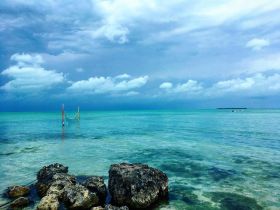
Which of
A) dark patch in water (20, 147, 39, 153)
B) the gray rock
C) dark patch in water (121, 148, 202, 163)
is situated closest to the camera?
the gray rock

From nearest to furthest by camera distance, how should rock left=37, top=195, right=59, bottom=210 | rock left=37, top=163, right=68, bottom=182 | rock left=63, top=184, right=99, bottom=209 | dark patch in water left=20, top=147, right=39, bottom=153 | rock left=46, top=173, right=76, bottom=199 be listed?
rock left=37, top=195, right=59, bottom=210 → rock left=63, top=184, right=99, bottom=209 → rock left=46, top=173, right=76, bottom=199 → rock left=37, top=163, right=68, bottom=182 → dark patch in water left=20, top=147, right=39, bottom=153

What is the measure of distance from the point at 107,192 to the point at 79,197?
2.60 meters

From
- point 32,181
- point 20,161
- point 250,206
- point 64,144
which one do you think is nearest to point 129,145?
point 64,144

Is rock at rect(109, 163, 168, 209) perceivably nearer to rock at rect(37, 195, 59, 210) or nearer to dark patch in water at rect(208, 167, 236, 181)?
rock at rect(37, 195, 59, 210)

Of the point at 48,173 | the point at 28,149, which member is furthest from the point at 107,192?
the point at 28,149

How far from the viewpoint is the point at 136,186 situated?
46.6 ft

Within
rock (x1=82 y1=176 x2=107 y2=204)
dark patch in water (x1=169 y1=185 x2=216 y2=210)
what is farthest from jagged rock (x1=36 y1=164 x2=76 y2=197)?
dark patch in water (x1=169 y1=185 x2=216 y2=210)

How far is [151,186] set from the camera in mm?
14609

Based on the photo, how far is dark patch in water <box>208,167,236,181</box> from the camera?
19.5m

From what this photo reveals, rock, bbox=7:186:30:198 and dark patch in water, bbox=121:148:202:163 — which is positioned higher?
rock, bbox=7:186:30:198

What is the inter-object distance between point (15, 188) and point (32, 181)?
10.8 feet

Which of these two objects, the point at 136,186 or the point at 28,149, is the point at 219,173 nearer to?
the point at 136,186

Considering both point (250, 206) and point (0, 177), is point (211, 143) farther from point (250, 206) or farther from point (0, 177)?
point (0, 177)

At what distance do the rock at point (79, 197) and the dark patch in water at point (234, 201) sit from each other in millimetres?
6358
